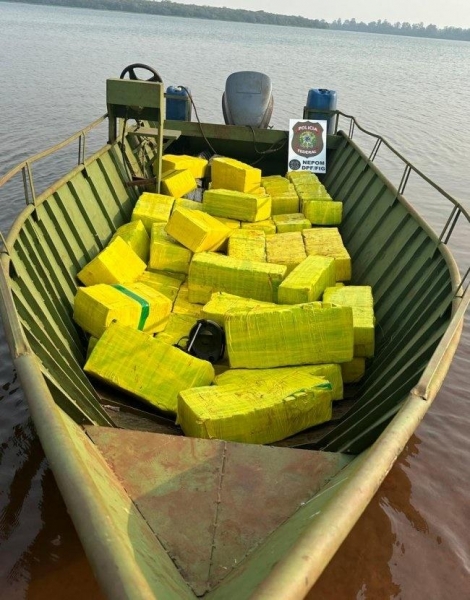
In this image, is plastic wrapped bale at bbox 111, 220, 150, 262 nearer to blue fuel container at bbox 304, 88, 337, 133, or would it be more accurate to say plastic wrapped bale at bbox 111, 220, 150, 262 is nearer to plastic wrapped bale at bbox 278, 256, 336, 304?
plastic wrapped bale at bbox 278, 256, 336, 304

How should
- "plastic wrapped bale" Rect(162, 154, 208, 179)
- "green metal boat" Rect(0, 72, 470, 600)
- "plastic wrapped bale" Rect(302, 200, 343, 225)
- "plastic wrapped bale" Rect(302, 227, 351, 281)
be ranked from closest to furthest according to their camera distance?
"green metal boat" Rect(0, 72, 470, 600) < "plastic wrapped bale" Rect(302, 227, 351, 281) < "plastic wrapped bale" Rect(302, 200, 343, 225) < "plastic wrapped bale" Rect(162, 154, 208, 179)

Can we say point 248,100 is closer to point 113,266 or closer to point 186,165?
point 186,165

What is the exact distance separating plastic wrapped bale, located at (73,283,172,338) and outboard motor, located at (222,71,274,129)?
6740 millimetres

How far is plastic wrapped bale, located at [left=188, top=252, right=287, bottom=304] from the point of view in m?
6.21

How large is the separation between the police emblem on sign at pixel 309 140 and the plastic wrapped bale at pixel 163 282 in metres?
4.85

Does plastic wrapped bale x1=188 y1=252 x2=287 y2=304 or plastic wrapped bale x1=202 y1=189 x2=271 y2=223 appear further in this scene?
plastic wrapped bale x1=202 y1=189 x2=271 y2=223

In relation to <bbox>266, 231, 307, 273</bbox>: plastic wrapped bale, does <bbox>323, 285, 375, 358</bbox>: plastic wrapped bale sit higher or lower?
higher

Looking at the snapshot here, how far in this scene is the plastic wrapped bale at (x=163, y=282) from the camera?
652 centimetres

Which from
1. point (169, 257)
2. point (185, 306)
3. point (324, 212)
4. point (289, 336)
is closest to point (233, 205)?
point (324, 212)

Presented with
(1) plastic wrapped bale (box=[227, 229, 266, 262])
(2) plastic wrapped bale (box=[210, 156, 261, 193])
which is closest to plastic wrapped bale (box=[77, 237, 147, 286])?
(1) plastic wrapped bale (box=[227, 229, 266, 262])

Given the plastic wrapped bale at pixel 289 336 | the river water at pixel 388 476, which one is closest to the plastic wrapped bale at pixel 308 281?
the plastic wrapped bale at pixel 289 336

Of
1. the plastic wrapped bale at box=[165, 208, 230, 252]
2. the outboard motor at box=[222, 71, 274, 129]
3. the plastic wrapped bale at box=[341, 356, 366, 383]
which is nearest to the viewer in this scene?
the plastic wrapped bale at box=[341, 356, 366, 383]

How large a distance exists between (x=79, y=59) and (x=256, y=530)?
4201 centimetres

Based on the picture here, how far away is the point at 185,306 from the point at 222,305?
0.85 m
